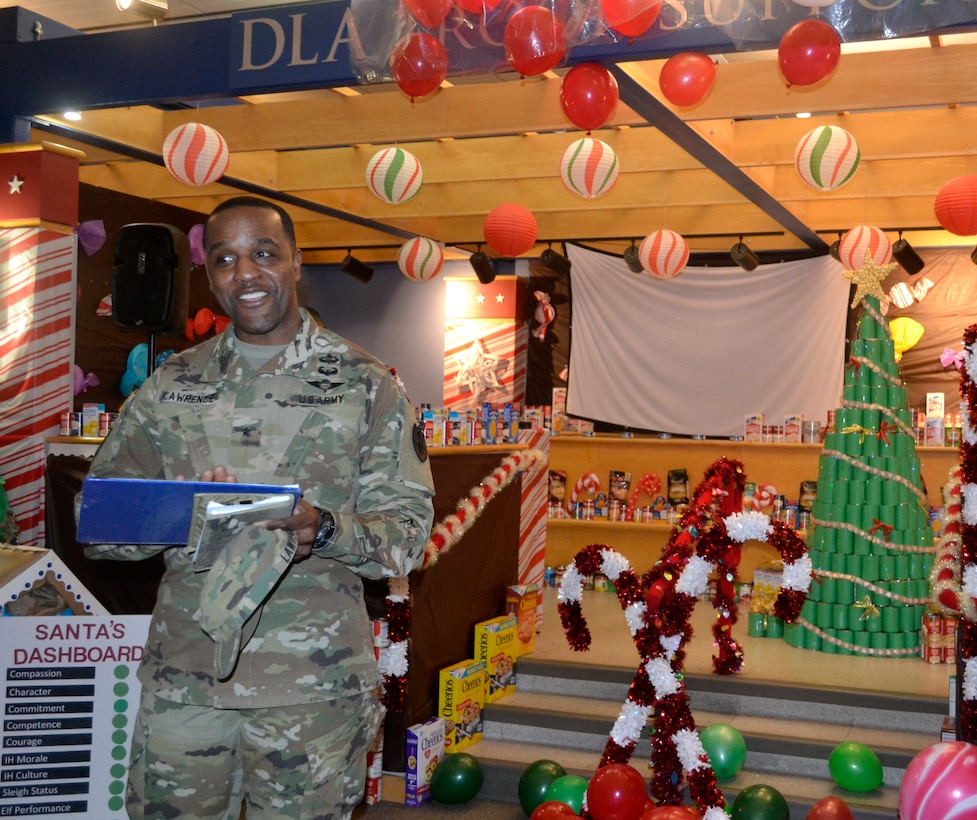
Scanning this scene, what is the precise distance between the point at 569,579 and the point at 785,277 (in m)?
5.94

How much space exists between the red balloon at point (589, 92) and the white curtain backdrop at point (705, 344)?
5360mm

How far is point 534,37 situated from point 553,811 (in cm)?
291

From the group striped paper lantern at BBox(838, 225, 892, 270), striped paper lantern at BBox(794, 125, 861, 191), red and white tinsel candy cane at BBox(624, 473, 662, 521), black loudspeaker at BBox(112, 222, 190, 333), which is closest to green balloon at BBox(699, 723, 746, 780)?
striped paper lantern at BBox(794, 125, 861, 191)

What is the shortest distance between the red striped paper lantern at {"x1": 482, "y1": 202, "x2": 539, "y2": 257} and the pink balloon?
4.34m

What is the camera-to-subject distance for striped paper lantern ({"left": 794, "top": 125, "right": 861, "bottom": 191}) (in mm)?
5434

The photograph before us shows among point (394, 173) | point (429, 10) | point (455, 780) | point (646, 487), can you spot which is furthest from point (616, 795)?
point (646, 487)

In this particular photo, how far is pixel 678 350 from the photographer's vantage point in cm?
1014

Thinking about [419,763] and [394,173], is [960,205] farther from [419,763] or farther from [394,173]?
[419,763]

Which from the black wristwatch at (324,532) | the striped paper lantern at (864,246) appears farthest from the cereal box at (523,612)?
the black wristwatch at (324,532)

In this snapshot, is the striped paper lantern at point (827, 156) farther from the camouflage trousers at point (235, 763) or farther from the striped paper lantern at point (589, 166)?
the camouflage trousers at point (235, 763)

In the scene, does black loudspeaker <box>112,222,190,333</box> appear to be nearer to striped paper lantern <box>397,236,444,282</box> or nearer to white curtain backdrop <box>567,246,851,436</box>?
striped paper lantern <box>397,236,444,282</box>

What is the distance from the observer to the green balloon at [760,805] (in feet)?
14.6

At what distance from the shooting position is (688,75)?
4.49 m

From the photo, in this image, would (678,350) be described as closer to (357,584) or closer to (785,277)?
(785,277)
